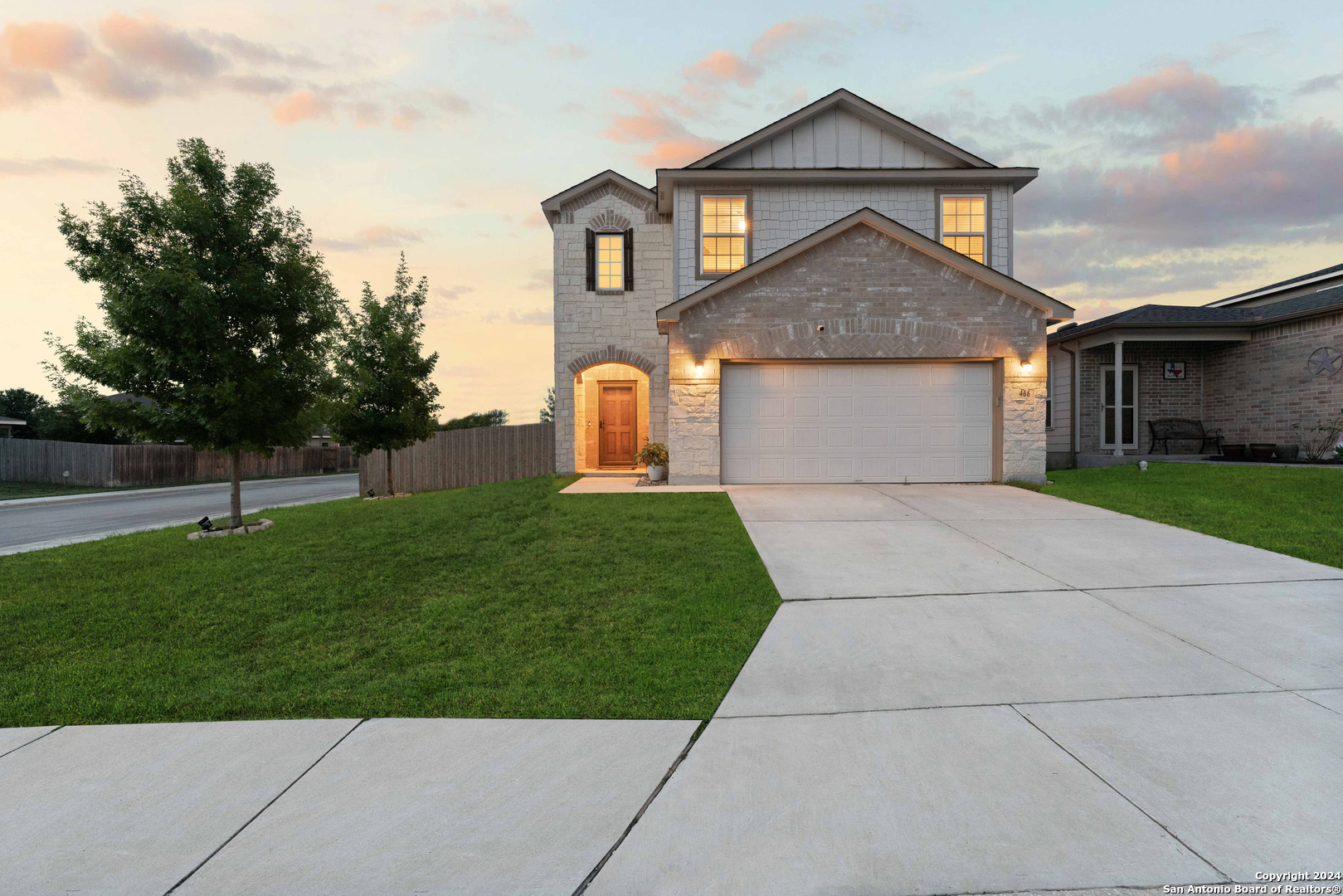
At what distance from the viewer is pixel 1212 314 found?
53.6 ft

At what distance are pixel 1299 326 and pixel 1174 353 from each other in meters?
2.51

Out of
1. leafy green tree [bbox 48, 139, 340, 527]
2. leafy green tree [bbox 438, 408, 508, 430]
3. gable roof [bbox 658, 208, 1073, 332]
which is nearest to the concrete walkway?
leafy green tree [bbox 48, 139, 340, 527]

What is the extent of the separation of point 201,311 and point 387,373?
772 cm

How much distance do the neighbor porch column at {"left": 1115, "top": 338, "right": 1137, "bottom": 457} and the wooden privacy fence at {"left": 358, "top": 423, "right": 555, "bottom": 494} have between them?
1475cm

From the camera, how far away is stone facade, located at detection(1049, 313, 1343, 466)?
14977mm

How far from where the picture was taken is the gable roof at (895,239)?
12.3 m

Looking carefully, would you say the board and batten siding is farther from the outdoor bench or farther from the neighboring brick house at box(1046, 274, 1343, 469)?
the outdoor bench

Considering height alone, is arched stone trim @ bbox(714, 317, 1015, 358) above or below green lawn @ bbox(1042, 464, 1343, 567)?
above

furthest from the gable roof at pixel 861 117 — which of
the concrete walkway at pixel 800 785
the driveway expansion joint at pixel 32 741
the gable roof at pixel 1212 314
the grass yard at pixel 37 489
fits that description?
the grass yard at pixel 37 489

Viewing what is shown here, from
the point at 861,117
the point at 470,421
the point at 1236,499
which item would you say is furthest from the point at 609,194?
the point at 470,421

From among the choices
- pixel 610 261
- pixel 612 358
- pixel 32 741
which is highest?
pixel 610 261

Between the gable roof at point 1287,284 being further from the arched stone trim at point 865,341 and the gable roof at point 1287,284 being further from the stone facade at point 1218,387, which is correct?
the arched stone trim at point 865,341

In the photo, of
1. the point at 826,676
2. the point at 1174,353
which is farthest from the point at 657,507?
the point at 1174,353

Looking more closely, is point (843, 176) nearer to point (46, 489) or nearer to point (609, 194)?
point (609, 194)
